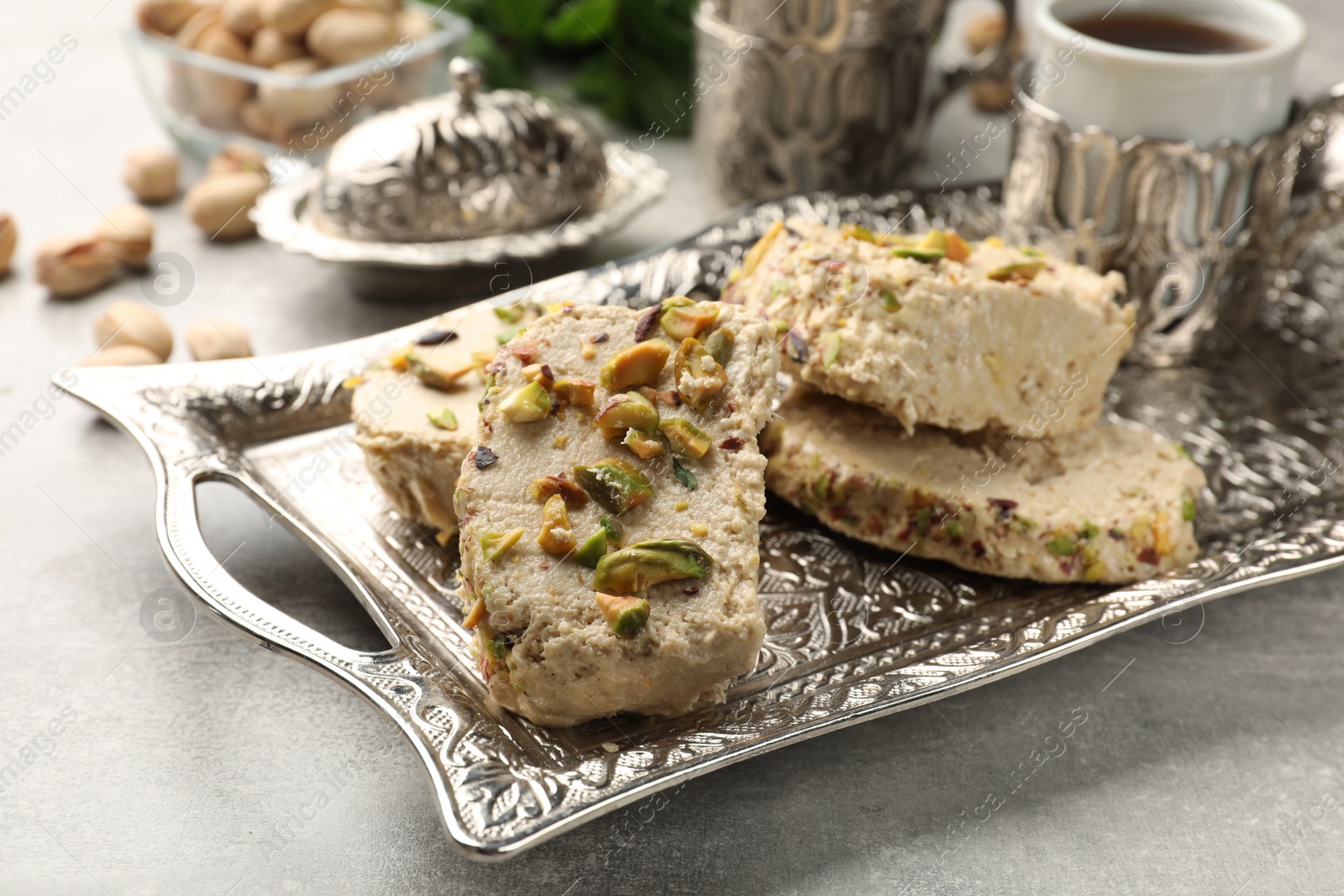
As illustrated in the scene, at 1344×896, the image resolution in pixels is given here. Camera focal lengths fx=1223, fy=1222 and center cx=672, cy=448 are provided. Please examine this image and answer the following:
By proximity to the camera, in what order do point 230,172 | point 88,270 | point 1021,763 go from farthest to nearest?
1. point 230,172
2. point 88,270
3. point 1021,763

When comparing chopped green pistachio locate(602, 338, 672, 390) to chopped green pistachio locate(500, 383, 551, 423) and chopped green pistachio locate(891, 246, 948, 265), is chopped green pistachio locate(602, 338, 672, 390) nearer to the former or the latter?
chopped green pistachio locate(500, 383, 551, 423)

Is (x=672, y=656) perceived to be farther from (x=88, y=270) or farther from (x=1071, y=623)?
(x=88, y=270)

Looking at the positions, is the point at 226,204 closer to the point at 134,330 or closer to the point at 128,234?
the point at 128,234

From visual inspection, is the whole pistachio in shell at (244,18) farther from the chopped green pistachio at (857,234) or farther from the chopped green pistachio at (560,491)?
the chopped green pistachio at (560,491)

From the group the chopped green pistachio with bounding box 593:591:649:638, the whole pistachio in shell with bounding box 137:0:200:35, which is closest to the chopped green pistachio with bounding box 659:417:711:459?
the chopped green pistachio with bounding box 593:591:649:638

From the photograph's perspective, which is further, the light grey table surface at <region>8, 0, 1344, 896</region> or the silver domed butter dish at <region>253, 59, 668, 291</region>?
the silver domed butter dish at <region>253, 59, 668, 291</region>

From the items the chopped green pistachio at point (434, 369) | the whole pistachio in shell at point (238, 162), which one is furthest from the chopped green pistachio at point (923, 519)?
the whole pistachio in shell at point (238, 162)

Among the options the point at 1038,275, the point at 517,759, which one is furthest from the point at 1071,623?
the point at 517,759

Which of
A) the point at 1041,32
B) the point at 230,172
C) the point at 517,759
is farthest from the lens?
the point at 230,172
